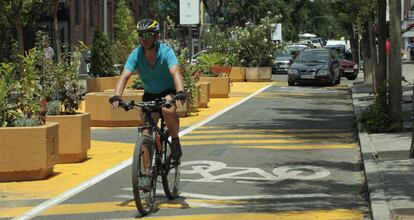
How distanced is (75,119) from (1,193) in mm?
2198

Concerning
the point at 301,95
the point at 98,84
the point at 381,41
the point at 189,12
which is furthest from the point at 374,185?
the point at 301,95

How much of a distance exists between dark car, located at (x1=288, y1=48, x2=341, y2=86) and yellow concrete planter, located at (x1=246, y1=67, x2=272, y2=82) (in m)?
2.66

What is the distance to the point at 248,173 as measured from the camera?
9.87 meters

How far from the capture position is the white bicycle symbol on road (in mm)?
9453

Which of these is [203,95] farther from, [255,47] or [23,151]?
[255,47]

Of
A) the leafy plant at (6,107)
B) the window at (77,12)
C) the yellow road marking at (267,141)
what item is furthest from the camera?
the window at (77,12)

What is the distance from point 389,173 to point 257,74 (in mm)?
24639

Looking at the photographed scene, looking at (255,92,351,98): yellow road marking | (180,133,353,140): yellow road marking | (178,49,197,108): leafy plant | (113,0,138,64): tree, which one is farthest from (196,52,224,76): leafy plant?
(180,133,353,140): yellow road marking

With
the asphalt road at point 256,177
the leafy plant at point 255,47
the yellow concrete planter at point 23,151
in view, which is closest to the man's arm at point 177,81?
the asphalt road at point 256,177

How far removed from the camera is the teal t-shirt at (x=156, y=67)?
7.58 meters

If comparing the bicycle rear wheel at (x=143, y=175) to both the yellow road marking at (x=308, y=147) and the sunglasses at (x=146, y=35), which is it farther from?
the yellow road marking at (x=308, y=147)

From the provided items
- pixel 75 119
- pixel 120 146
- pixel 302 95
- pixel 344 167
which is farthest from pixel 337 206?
pixel 302 95

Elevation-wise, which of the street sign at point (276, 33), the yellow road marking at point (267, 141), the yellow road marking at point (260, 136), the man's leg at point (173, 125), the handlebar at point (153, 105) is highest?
the street sign at point (276, 33)

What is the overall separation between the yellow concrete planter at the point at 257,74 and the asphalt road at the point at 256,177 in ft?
54.1
